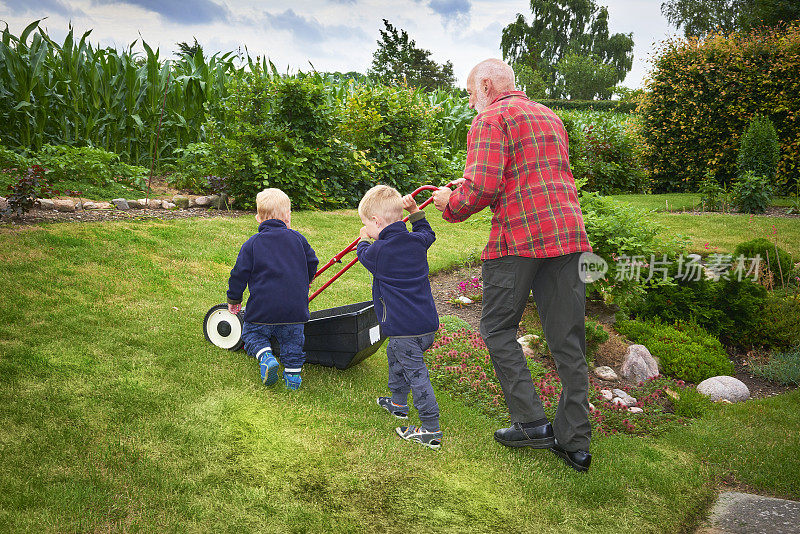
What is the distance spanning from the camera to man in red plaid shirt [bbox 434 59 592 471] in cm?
295

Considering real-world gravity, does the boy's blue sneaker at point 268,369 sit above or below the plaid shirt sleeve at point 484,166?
below

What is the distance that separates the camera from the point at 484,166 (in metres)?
2.96

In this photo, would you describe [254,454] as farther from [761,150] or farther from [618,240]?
[761,150]

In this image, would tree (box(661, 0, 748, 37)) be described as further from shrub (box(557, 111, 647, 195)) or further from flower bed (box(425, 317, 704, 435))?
flower bed (box(425, 317, 704, 435))

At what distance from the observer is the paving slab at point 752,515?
9.07 ft

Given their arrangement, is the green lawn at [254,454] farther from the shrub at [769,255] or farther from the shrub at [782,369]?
the shrub at [769,255]

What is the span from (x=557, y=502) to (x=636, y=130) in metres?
14.1

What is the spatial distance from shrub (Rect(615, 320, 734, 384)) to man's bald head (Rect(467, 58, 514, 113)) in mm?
3092

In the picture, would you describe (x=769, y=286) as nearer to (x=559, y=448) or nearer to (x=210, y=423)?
(x=559, y=448)

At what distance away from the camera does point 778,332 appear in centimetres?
532

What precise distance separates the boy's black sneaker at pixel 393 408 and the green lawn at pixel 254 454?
6cm

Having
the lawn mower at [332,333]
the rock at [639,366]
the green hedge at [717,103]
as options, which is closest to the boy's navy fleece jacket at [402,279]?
the lawn mower at [332,333]

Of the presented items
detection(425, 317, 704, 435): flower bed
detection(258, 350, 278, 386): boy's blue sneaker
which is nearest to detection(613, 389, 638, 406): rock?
detection(425, 317, 704, 435): flower bed

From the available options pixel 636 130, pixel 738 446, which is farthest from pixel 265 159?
pixel 636 130
